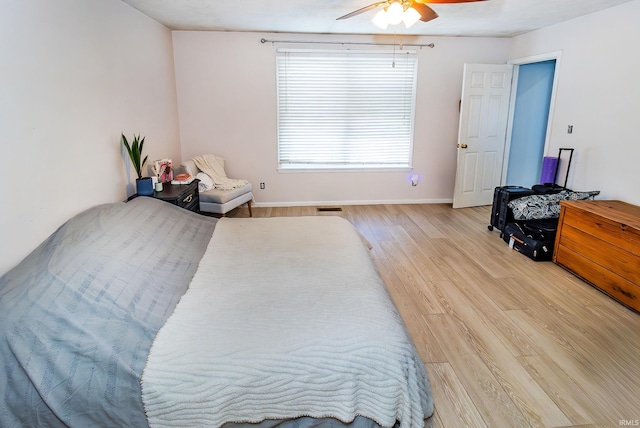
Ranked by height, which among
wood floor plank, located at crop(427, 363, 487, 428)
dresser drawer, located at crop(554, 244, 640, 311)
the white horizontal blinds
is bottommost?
wood floor plank, located at crop(427, 363, 487, 428)

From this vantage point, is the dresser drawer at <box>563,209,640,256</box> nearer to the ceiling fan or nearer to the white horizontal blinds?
the ceiling fan

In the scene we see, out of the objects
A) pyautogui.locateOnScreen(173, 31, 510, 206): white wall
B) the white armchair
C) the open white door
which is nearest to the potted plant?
the white armchair

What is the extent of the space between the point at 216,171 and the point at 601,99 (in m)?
4.33

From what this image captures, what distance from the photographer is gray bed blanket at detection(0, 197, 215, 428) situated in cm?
130

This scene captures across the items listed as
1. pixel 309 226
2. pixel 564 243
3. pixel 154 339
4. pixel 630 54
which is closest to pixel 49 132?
pixel 154 339

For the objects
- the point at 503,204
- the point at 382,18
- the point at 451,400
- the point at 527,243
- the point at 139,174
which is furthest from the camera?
the point at 503,204

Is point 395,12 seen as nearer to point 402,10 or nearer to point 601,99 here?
point 402,10

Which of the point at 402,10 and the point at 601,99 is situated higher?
the point at 402,10

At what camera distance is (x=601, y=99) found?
3.66 m

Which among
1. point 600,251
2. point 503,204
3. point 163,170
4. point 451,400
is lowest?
point 451,400

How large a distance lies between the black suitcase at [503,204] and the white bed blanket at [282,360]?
2801mm

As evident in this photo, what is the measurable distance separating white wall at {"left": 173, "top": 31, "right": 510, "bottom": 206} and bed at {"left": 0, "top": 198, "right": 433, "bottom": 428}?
3.38 m

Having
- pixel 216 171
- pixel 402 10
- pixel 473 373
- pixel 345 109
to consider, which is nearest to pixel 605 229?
pixel 473 373

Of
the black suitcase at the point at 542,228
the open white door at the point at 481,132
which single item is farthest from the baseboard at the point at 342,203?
the black suitcase at the point at 542,228
